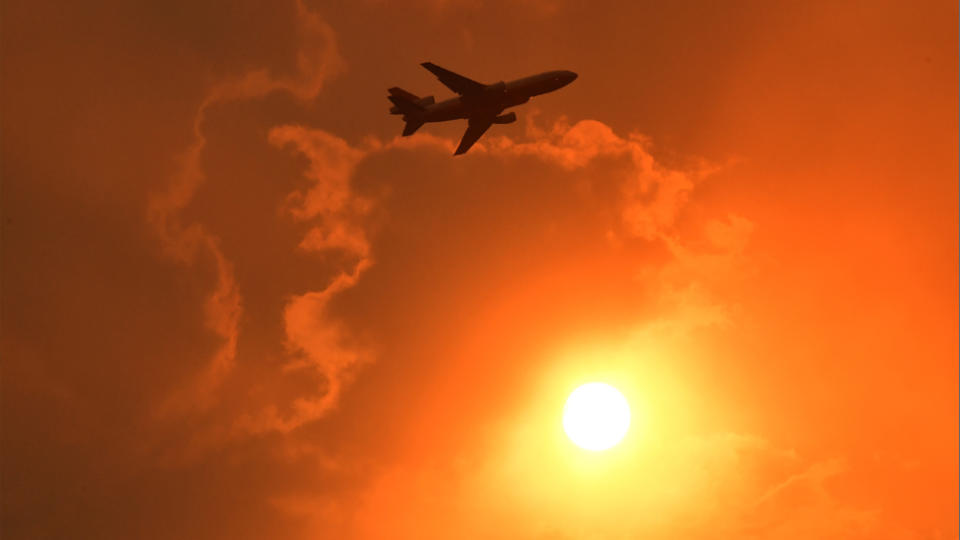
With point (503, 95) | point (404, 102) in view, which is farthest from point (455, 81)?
point (404, 102)

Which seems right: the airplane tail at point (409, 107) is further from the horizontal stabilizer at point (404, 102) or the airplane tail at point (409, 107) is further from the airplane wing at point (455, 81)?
the airplane wing at point (455, 81)

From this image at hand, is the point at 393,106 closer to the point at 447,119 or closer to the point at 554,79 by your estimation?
the point at 447,119

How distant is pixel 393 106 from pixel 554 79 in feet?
73.8

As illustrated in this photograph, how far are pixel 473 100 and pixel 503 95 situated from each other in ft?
13.2

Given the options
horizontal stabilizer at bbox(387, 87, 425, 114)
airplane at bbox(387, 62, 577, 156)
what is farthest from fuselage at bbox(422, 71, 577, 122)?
horizontal stabilizer at bbox(387, 87, 425, 114)

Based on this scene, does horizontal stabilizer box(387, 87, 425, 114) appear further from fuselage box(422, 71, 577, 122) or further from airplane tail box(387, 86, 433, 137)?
fuselage box(422, 71, 577, 122)

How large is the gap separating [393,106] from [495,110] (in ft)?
45.8

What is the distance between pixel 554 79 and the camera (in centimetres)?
18925

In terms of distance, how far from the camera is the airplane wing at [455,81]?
18900 cm

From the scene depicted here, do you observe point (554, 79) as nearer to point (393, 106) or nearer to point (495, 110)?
point (495, 110)

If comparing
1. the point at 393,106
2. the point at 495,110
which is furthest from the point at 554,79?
the point at 393,106

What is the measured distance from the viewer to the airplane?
190m

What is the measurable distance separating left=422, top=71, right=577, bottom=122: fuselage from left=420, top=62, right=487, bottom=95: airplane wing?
755 mm

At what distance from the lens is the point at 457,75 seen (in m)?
189
